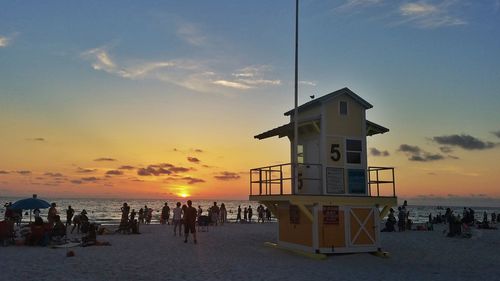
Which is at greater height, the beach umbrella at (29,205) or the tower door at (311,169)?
the tower door at (311,169)

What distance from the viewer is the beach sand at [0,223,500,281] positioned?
41.5ft

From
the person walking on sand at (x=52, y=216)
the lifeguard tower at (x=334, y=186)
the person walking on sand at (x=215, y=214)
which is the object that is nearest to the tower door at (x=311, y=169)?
the lifeguard tower at (x=334, y=186)

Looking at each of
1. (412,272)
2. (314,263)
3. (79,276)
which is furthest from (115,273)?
(412,272)

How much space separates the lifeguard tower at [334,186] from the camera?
16984 mm

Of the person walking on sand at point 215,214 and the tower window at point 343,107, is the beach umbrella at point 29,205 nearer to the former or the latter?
the tower window at point 343,107

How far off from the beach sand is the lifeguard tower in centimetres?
84

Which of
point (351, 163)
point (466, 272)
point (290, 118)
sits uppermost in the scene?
point (290, 118)

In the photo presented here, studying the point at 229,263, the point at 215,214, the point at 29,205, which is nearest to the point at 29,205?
the point at 29,205

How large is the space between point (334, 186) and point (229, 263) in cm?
543

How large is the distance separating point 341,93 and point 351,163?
2.90m

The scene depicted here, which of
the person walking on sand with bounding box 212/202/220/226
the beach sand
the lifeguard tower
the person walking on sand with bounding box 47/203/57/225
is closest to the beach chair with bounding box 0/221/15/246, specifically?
the beach sand

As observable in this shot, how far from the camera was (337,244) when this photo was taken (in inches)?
673

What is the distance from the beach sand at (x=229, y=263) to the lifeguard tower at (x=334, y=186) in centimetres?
84

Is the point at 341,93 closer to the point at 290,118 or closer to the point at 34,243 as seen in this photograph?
the point at 290,118
